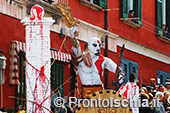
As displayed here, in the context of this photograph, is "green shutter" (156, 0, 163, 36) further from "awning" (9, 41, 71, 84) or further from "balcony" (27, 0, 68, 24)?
"awning" (9, 41, 71, 84)

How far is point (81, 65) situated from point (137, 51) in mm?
9419

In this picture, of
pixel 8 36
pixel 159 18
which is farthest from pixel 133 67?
pixel 8 36

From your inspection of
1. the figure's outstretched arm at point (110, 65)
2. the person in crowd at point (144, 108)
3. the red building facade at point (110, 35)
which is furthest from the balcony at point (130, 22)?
the person in crowd at point (144, 108)

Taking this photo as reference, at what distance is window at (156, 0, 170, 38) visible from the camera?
2363 cm

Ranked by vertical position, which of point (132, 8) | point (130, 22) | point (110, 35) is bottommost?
point (110, 35)

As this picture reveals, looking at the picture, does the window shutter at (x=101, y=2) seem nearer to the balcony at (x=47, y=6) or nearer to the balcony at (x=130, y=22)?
the balcony at (x=130, y=22)

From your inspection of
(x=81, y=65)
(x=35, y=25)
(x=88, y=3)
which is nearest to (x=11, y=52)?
(x=81, y=65)

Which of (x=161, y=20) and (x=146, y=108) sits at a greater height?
(x=161, y=20)

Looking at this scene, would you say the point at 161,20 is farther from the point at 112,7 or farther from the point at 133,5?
the point at 112,7

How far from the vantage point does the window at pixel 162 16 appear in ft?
77.5

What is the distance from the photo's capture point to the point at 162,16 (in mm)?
24219

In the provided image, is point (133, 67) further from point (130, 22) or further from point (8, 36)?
point (8, 36)

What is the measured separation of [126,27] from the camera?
20.3 metres

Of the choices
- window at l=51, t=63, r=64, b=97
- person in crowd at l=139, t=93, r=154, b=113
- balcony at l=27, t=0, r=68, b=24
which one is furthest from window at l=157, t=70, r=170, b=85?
person in crowd at l=139, t=93, r=154, b=113
